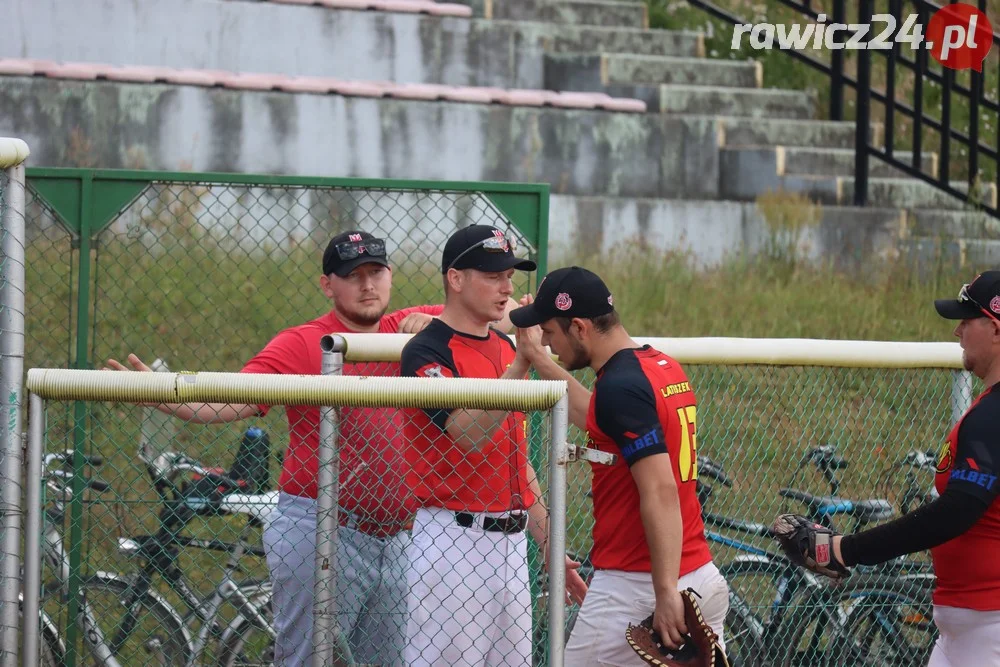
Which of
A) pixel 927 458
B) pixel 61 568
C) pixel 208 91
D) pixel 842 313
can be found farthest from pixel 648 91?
pixel 61 568

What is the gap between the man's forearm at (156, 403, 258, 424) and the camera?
151 inches

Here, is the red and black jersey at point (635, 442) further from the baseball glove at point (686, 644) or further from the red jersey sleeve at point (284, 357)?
the red jersey sleeve at point (284, 357)

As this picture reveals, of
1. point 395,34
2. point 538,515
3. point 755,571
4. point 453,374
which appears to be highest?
point 395,34

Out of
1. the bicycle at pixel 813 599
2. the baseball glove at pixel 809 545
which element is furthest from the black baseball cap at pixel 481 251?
the bicycle at pixel 813 599

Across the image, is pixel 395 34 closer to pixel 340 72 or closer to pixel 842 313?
pixel 340 72

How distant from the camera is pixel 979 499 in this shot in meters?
3.58

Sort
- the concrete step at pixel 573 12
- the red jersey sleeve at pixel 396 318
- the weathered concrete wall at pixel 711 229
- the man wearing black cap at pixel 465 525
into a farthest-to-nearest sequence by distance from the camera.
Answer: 1. the concrete step at pixel 573 12
2. the weathered concrete wall at pixel 711 229
3. the red jersey sleeve at pixel 396 318
4. the man wearing black cap at pixel 465 525

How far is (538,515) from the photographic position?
4262 millimetres

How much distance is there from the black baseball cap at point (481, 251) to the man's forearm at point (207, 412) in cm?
82

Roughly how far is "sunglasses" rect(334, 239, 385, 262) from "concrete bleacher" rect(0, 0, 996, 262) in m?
5.12

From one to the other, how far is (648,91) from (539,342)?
7.32 m

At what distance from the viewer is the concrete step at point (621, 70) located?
36.1 ft

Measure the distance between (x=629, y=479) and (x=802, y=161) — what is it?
7508 mm

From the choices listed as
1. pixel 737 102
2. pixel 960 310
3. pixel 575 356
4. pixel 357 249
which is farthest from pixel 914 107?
pixel 575 356
